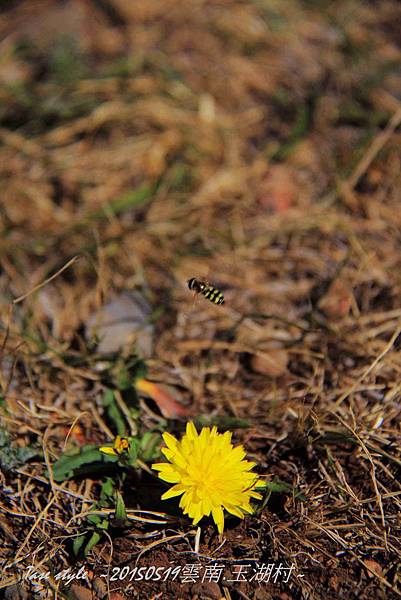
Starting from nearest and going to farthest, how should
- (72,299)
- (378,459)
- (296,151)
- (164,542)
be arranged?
1. (164,542)
2. (378,459)
3. (72,299)
4. (296,151)

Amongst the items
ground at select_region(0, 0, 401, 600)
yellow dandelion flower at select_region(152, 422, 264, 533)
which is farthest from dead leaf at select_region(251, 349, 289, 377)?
yellow dandelion flower at select_region(152, 422, 264, 533)

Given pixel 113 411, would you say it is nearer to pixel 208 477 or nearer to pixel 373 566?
pixel 208 477

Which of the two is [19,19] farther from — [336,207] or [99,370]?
[99,370]

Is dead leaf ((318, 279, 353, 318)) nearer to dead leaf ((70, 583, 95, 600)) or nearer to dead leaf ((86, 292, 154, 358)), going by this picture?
dead leaf ((86, 292, 154, 358))

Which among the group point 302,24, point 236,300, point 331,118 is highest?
point 302,24

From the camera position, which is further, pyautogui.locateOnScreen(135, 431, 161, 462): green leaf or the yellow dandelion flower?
pyautogui.locateOnScreen(135, 431, 161, 462): green leaf

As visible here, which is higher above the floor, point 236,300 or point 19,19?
point 19,19

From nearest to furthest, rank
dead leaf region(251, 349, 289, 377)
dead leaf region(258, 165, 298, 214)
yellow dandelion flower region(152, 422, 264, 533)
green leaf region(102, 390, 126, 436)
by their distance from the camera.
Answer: yellow dandelion flower region(152, 422, 264, 533) < green leaf region(102, 390, 126, 436) < dead leaf region(251, 349, 289, 377) < dead leaf region(258, 165, 298, 214)

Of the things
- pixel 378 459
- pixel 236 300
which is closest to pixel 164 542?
pixel 378 459
